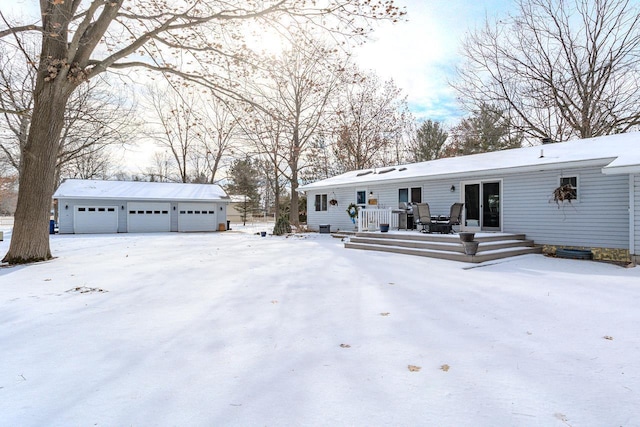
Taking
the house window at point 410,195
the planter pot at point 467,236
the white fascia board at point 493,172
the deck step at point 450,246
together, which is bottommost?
the deck step at point 450,246

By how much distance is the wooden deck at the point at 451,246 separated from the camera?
8070 mm

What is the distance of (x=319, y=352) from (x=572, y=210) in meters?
9.08

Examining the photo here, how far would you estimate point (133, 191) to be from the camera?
20.0 meters

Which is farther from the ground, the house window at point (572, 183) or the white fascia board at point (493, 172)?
the white fascia board at point (493, 172)

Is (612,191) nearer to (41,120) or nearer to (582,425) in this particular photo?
(582,425)

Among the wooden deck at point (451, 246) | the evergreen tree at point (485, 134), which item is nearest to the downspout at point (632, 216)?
the wooden deck at point (451, 246)

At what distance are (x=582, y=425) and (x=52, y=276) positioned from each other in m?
7.53

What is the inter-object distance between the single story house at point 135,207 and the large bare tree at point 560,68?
16.9 m

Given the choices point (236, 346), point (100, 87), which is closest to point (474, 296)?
point (236, 346)

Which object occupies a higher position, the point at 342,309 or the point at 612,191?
the point at 612,191

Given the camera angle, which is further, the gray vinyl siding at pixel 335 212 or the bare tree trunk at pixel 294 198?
the bare tree trunk at pixel 294 198

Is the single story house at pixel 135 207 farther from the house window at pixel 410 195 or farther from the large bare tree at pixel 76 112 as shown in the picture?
the house window at pixel 410 195

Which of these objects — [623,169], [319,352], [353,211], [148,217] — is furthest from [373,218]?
[148,217]

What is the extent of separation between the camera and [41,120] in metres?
7.55
